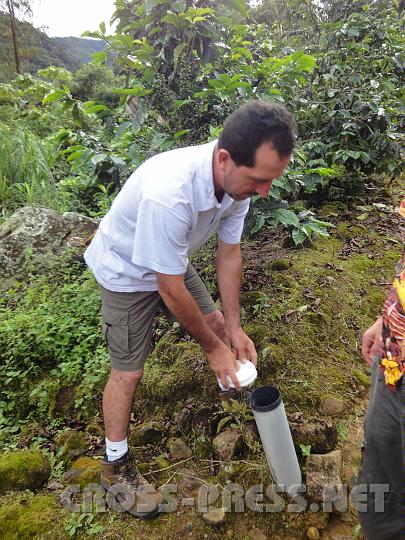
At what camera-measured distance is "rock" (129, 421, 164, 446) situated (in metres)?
2.27

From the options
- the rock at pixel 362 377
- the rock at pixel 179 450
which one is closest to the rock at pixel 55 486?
the rock at pixel 179 450

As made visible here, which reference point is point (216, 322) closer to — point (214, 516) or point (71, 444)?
point (214, 516)

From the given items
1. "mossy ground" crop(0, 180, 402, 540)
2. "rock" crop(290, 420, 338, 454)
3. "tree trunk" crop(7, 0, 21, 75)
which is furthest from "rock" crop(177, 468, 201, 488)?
"tree trunk" crop(7, 0, 21, 75)

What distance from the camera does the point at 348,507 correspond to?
1.84m

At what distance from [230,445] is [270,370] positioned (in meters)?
0.52

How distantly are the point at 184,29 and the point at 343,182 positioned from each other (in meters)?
2.41

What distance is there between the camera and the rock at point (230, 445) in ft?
6.70

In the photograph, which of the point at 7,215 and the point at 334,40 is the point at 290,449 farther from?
the point at 334,40

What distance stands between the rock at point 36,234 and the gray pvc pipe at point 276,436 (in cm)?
293

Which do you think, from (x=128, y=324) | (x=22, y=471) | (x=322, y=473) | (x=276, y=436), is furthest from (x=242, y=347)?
(x=22, y=471)

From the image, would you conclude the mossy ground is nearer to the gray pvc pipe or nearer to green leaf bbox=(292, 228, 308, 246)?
the gray pvc pipe

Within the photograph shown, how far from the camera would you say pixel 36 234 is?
405 cm

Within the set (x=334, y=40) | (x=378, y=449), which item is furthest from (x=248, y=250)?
(x=334, y=40)

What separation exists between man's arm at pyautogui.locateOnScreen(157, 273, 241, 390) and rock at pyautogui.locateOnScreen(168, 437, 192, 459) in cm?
69
